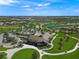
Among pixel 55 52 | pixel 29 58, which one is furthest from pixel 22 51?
pixel 55 52

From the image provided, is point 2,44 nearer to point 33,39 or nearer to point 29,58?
point 33,39

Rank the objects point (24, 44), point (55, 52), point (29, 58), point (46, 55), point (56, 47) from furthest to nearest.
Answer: point (24, 44), point (56, 47), point (55, 52), point (46, 55), point (29, 58)

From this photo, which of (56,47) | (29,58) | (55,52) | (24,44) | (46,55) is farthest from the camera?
(24,44)

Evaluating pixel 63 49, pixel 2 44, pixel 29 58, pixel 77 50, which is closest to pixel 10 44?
pixel 2 44

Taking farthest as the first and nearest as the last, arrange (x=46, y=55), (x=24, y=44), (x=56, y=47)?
(x=24, y=44) < (x=56, y=47) < (x=46, y=55)

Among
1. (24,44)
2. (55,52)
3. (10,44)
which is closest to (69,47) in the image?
(55,52)

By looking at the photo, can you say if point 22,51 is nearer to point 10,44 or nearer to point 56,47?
point 10,44

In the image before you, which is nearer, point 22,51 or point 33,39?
point 22,51

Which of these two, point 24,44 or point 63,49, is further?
point 24,44
